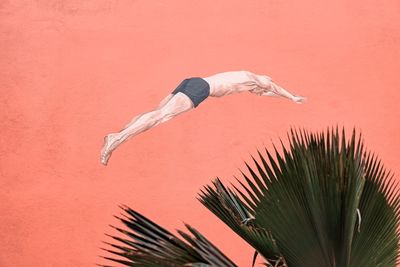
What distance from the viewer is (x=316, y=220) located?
2.28 metres

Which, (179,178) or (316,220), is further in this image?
(179,178)

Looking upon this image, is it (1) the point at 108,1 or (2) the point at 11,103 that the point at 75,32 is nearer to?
(1) the point at 108,1

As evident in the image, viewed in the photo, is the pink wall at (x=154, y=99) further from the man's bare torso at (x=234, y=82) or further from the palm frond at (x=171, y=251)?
the palm frond at (x=171, y=251)

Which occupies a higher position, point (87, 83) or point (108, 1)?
point (108, 1)

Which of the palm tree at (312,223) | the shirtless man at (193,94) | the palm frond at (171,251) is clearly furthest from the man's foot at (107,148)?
the palm frond at (171,251)

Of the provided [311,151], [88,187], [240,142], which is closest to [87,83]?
[88,187]

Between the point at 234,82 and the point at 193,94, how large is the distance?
0.97 ft

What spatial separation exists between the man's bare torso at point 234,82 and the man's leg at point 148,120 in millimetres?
222

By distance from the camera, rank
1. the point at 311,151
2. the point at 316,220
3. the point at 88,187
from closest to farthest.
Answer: the point at 316,220
the point at 311,151
the point at 88,187

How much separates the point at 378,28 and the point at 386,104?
0.55 meters

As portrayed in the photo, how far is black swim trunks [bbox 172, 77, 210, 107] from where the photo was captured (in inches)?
189

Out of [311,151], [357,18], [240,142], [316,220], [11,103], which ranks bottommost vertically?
[316,220]

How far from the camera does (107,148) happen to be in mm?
4707

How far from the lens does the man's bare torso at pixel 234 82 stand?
4.85 metres
